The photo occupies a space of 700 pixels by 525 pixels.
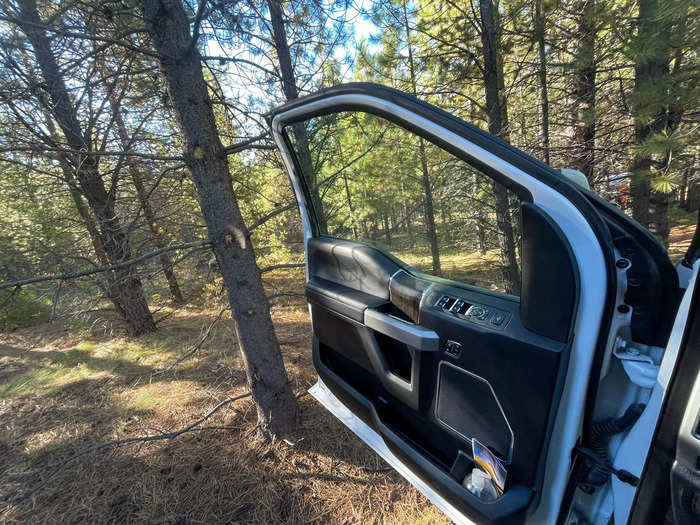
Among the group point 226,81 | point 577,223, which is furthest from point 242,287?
point 226,81

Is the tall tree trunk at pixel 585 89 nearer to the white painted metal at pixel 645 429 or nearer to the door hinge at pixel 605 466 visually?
the white painted metal at pixel 645 429

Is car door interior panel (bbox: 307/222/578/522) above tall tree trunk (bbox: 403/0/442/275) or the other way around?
the other way around

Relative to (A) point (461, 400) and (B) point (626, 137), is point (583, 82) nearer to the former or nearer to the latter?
(B) point (626, 137)

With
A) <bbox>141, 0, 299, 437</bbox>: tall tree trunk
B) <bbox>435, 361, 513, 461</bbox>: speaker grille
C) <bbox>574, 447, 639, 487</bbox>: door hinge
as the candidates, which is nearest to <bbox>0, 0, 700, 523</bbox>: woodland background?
<bbox>141, 0, 299, 437</bbox>: tall tree trunk

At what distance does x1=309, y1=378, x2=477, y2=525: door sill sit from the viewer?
49.4 inches

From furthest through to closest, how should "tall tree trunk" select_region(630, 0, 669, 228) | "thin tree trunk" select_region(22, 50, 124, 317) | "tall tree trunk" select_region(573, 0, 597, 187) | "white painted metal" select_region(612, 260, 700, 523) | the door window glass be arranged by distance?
"tall tree trunk" select_region(573, 0, 597, 187)
"tall tree trunk" select_region(630, 0, 669, 228)
"thin tree trunk" select_region(22, 50, 124, 317)
the door window glass
"white painted metal" select_region(612, 260, 700, 523)

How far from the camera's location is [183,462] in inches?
98.3

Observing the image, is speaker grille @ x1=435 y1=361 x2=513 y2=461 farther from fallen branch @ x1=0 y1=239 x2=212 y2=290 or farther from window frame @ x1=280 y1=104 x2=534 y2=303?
fallen branch @ x1=0 y1=239 x2=212 y2=290

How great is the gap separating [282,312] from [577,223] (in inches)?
246

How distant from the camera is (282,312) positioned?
6586 mm

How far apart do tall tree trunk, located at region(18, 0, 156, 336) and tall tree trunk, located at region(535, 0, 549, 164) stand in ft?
16.8

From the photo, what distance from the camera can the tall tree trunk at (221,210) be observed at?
6.48 ft

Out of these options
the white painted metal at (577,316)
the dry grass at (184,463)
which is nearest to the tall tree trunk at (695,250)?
the white painted metal at (577,316)

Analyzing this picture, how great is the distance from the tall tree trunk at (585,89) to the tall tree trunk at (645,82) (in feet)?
1.51
